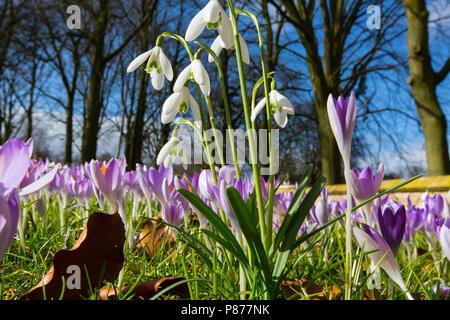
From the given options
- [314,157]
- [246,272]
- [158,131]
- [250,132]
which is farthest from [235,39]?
[314,157]

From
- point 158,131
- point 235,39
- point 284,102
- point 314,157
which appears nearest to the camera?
point 235,39

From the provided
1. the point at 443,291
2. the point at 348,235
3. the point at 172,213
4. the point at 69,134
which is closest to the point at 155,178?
the point at 172,213

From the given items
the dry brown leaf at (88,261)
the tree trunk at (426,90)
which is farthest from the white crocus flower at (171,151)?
the tree trunk at (426,90)

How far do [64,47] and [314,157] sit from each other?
7184 mm

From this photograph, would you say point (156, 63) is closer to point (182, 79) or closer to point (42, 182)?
point (182, 79)

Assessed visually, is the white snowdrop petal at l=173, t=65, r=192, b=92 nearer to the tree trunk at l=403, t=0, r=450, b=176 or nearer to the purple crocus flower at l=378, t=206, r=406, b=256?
the purple crocus flower at l=378, t=206, r=406, b=256

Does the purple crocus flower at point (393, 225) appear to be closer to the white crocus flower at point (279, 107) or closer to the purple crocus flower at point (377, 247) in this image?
the purple crocus flower at point (377, 247)

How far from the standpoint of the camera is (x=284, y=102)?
882 mm

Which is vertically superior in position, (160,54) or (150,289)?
(160,54)

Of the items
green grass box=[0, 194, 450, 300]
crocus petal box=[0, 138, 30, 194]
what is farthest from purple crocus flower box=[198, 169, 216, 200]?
crocus petal box=[0, 138, 30, 194]

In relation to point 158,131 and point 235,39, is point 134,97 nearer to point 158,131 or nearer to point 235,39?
point 158,131

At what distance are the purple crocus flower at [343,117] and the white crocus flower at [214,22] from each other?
24 cm

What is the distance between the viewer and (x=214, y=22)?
705mm

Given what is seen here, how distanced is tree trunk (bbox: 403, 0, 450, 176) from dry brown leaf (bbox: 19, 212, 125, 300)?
448 cm
